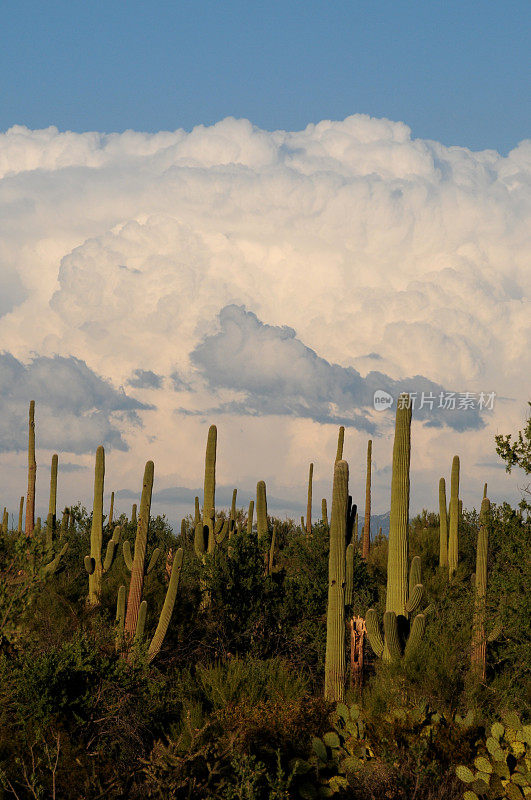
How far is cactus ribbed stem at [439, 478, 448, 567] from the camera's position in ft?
82.5

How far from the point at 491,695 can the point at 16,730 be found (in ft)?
26.3

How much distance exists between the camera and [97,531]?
71.7 feet

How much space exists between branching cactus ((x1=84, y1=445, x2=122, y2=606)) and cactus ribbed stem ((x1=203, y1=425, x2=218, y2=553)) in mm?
2384

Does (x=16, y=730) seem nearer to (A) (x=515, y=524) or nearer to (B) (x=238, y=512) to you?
(A) (x=515, y=524)

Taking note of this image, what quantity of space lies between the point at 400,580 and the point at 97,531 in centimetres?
1027

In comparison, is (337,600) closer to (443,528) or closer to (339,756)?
(339,756)

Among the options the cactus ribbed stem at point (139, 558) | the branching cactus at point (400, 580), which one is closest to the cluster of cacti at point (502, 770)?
the branching cactus at point (400, 580)

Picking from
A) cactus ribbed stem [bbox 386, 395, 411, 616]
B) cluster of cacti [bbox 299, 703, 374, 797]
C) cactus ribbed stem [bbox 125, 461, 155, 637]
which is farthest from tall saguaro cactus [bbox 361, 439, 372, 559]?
cluster of cacti [bbox 299, 703, 374, 797]

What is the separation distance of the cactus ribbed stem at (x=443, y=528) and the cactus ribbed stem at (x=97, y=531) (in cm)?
1035

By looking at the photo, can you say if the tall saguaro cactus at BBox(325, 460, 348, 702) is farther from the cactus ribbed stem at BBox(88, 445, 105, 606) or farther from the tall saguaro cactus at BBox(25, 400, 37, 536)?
the tall saguaro cactus at BBox(25, 400, 37, 536)

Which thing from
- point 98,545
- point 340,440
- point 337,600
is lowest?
point 98,545

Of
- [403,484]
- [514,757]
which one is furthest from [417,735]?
[403,484]

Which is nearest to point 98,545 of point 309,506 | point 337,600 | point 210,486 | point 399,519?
point 210,486

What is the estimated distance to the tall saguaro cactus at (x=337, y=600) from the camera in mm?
14125
